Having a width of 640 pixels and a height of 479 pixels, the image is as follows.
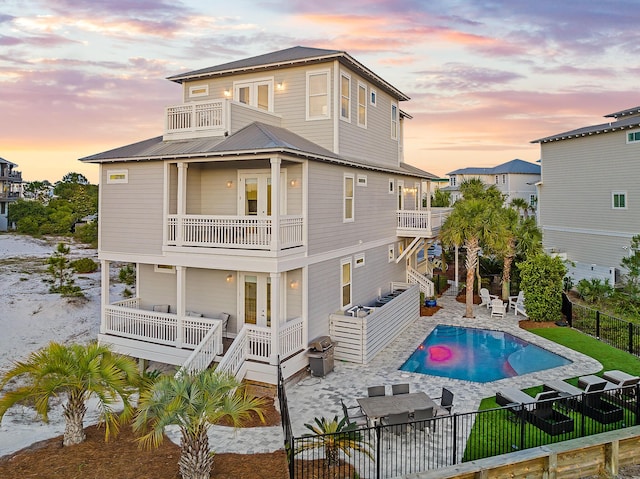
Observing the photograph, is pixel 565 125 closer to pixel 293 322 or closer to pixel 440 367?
pixel 440 367

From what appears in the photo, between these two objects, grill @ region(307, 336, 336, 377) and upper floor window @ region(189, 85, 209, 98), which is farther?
upper floor window @ region(189, 85, 209, 98)

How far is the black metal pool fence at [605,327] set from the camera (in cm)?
1570

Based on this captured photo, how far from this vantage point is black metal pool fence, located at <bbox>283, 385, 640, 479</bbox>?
8148 millimetres

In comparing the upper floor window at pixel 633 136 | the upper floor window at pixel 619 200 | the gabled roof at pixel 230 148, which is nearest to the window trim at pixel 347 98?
the gabled roof at pixel 230 148

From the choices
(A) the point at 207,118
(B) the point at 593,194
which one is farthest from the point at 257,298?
(B) the point at 593,194

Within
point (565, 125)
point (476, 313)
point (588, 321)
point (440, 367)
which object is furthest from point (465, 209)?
point (565, 125)

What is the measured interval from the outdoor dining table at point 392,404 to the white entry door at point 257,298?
5.40 m

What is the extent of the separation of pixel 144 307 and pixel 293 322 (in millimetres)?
6790

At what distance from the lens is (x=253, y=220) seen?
12508 millimetres

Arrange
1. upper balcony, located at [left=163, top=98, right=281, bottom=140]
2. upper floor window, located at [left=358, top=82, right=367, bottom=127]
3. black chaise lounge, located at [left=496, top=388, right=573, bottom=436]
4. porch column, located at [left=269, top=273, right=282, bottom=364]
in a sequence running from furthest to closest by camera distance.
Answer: upper floor window, located at [left=358, top=82, right=367, bottom=127], upper balcony, located at [left=163, top=98, right=281, bottom=140], porch column, located at [left=269, top=273, right=282, bottom=364], black chaise lounge, located at [left=496, top=388, right=573, bottom=436]

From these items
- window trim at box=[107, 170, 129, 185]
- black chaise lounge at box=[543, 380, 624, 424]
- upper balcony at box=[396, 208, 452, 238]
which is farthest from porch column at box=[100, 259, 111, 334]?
black chaise lounge at box=[543, 380, 624, 424]

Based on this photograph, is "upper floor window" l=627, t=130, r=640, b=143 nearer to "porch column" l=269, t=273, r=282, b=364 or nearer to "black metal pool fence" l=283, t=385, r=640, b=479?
"black metal pool fence" l=283, t=385, r=640, b=479

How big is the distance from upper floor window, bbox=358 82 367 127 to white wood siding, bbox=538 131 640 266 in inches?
688

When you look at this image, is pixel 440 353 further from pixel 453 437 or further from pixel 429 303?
pixel 453 437
